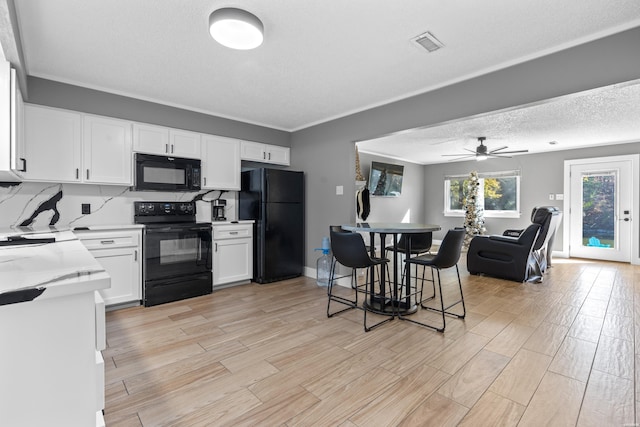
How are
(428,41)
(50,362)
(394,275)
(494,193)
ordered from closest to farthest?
(50,362)
(428,41)
(394,275)
(494,193)

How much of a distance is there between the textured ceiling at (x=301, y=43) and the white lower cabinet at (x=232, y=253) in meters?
1.66

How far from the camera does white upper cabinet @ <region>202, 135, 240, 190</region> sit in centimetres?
403

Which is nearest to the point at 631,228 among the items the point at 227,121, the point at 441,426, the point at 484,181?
the point at 484,181

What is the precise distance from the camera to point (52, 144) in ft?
9.92

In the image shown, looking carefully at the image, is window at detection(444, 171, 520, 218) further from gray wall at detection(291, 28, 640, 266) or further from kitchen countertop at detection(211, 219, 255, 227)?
kitchen countertop at detection(211, 219, 255, 227)

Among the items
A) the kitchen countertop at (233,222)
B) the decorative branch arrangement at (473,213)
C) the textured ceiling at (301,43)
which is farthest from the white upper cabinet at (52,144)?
the decorative branch arrangement at (473,213)

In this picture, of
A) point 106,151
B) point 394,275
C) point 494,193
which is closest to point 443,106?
point 394,275

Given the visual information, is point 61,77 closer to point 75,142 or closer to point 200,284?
point 75,142

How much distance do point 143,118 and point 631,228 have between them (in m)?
8.33

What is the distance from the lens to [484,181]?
8.02 metres

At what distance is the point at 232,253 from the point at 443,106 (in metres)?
3.04

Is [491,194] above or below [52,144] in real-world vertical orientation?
below

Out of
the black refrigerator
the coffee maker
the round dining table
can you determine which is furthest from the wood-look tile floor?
the coffee maker

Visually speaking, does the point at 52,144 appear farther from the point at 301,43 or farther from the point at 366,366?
the point at 366,366
